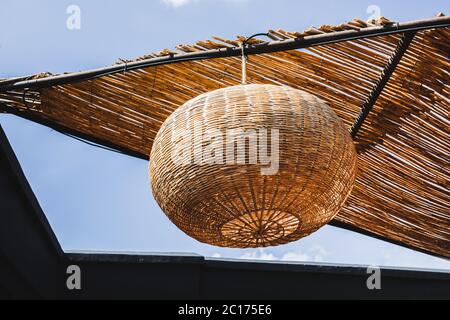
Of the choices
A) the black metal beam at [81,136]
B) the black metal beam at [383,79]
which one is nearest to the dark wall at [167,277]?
the black metal beam at [81,136]

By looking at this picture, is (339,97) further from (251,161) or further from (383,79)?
(251,161)

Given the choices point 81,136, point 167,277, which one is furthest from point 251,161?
point 167,277

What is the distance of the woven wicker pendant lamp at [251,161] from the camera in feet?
6.34

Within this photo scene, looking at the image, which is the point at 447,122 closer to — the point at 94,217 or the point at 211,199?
the point at 211,199

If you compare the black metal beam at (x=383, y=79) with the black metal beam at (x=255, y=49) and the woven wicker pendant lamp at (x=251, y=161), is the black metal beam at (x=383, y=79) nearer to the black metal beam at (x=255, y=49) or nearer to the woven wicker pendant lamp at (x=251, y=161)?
the black metal beam at (x=255, y=49)

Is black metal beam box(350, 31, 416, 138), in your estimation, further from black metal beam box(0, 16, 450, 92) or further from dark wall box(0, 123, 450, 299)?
dark wall box(0, 123, 450, 299)

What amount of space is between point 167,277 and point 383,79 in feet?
6.41

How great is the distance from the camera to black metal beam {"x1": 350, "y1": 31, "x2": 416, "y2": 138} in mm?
2512

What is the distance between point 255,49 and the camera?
2.49 metres

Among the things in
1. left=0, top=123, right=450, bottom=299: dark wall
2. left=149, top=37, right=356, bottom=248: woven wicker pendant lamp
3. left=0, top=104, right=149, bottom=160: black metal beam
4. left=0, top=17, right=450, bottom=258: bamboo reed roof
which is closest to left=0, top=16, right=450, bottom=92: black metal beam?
left=0, top=17, right=450, bottom=258: bamboo reed roof

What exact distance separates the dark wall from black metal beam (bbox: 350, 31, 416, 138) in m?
1.56
